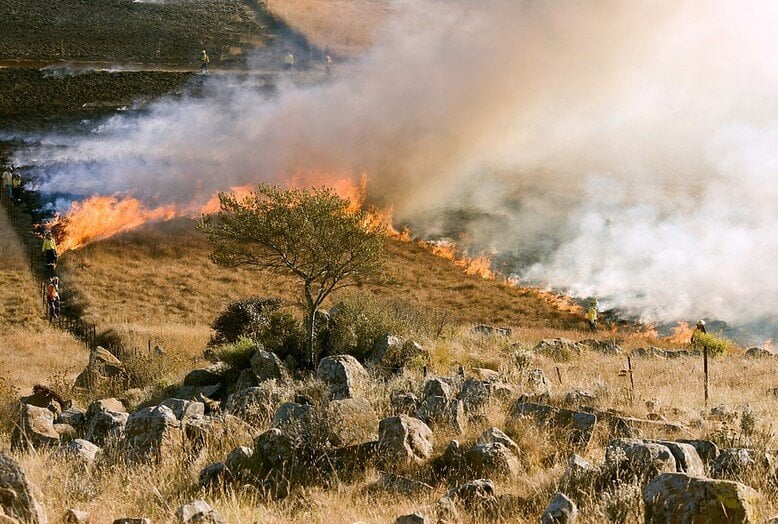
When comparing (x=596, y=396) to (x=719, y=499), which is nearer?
(x=719, y=499)

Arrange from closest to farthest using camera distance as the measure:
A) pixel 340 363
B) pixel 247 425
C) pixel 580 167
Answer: pixel 247 425 < pixel 340 363 < pixel 580 167

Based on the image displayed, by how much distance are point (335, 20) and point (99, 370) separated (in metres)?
90.6

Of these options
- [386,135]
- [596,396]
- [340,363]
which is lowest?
[386,135]

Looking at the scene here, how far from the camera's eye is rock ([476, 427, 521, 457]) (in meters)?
8.90

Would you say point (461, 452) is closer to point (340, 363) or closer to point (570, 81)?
point (340, 363)

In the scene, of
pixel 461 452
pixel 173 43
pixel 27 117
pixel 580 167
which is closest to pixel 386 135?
pixel 580 167

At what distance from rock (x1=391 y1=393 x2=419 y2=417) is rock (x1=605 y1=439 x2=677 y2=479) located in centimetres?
421

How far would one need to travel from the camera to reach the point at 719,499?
5727mm

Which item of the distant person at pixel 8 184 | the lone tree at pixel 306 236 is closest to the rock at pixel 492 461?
the lone tree at pixel 306 236

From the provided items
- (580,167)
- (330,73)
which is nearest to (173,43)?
(330,73)

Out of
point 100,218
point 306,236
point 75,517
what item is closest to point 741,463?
point 75,517

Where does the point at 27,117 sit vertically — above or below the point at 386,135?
below

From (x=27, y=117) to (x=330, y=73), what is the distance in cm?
3157

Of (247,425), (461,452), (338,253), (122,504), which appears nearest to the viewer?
(122,504)
